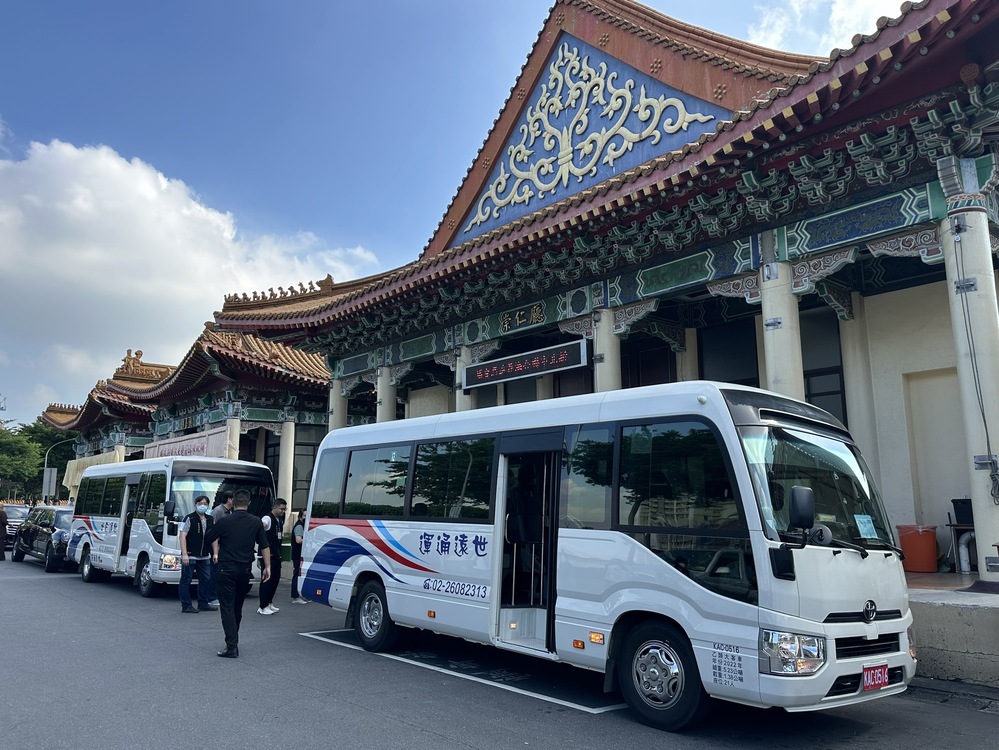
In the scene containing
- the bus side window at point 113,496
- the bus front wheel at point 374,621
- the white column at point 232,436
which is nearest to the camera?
the bus front wheel at point 374,621

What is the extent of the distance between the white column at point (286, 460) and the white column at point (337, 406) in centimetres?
585

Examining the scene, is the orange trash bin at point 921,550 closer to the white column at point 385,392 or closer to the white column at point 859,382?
the white column at point 859,382

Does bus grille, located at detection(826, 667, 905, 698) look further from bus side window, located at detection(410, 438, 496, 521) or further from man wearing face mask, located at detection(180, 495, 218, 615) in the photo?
man wearing face mask, located at detection(180, 495, 218, 615)

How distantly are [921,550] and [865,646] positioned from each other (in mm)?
5478

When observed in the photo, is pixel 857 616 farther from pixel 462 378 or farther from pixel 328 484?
pixel 462 378

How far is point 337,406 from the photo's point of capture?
59.6 feet

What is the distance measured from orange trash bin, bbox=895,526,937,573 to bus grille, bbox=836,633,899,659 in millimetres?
4992

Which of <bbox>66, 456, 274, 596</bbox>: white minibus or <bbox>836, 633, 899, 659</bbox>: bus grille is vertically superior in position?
<bbox>66, 456, 274, 596</bbox>: white minibus

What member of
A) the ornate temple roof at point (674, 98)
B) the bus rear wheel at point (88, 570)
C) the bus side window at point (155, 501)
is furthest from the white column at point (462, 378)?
the bus rear wheel at point (88, 570)

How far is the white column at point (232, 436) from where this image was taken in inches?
875

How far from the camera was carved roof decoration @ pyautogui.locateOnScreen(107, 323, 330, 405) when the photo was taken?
21.3m

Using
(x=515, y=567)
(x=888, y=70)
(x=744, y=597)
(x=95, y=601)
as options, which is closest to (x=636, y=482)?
(x=744, y=597)

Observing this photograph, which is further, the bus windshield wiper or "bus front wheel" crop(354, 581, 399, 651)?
"bus front wheel" crop(354, 581, 399, 651)

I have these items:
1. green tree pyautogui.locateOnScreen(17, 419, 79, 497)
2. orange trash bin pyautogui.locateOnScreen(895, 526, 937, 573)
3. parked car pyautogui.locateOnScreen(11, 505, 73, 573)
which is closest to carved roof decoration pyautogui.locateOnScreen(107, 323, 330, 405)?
parked car pyautogui.locateOnScreen(11, 505, 73, 573)
